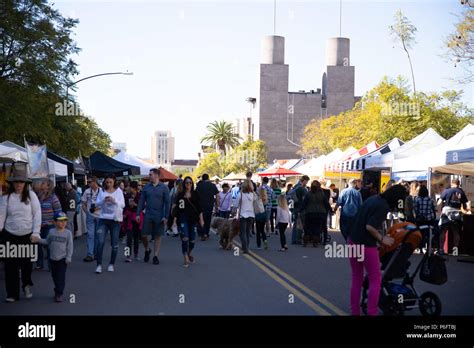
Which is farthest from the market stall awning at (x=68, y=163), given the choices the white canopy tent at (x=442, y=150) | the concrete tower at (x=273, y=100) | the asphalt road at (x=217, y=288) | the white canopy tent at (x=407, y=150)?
the concrete tower at (x=273, y=100)

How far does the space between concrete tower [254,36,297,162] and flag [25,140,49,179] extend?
10689 centimetres

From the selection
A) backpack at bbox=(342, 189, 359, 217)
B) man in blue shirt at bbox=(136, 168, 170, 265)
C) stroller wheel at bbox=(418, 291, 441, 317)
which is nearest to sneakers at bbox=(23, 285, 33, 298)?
man in blue shirt at bbox=(136, 168, 170, 265)

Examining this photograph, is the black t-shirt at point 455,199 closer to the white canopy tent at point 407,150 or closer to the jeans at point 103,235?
the white canopy tent at point 407,150

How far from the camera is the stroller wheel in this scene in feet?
28.8

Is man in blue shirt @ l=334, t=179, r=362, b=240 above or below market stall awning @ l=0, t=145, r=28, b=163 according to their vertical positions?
below

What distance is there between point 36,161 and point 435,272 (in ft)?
36.3

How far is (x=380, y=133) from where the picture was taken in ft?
154

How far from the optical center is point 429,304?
8906 mm

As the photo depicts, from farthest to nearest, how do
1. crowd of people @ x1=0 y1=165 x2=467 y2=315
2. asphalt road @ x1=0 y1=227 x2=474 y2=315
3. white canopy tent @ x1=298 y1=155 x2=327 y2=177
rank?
white canopy tent @ x1=298 y1=155 x2=327 y2=177 < asphalt road @ x1=0 y1=227 x2=474 y2=315 < crowd of people @ x1=0 y1=165 x2=467 y2=315

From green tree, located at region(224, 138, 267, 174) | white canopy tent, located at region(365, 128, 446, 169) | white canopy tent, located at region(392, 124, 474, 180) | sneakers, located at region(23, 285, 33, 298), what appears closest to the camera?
sneakers, located at region(23, 285, 33, 298)

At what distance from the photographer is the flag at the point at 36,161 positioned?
16797 mm

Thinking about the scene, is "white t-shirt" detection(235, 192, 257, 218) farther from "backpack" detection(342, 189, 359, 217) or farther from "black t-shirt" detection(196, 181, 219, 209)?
"black t-shirt" detection(196, 181, 219, 209)

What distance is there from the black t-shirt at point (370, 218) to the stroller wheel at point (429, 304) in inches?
40.4
